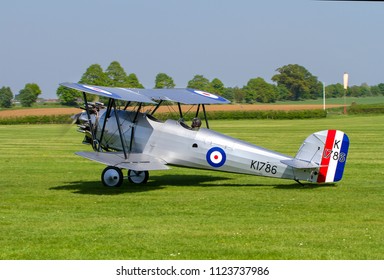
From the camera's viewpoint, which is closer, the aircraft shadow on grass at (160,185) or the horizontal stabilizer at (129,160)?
the horizontal stabilizer at (129,160)

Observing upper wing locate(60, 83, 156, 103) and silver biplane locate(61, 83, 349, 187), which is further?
upper wing locate(60, 83, 156, 103)

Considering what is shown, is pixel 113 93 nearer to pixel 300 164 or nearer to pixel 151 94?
pixel 151 94

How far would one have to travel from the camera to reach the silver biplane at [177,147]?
15.0m

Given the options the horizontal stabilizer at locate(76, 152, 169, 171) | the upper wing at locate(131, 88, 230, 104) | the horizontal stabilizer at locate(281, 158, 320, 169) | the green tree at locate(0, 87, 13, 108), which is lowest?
the green tree at locate(0, 87, 13, 108)

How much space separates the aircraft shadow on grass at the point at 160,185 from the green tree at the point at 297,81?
129 m

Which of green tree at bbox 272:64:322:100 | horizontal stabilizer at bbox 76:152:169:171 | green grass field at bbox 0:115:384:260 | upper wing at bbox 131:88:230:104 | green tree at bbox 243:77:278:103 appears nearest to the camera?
green grass field at bbox 0:115:384:260

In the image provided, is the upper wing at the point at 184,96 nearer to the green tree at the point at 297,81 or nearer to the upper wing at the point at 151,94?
the upper wing at the point at 151,94

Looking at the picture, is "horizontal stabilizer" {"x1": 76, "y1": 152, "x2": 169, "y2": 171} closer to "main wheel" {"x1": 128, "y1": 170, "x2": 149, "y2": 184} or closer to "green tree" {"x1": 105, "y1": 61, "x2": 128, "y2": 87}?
"main wheel" {"x1": 128, "y1": 170, "x2": 149, "y2": 184}

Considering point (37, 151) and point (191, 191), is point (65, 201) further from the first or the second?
point (37, 151)

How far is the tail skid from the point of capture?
14891mm

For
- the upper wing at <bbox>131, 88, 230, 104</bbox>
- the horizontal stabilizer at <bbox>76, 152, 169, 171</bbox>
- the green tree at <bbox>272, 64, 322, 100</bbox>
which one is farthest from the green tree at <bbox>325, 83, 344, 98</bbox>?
the horizontal stabilizer at <bbox>76, 152, 169, 171</bbox>

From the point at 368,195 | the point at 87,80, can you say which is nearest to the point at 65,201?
the point at 368,195

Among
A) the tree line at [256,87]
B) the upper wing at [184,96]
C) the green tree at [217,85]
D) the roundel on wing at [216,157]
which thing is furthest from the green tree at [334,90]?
the roundel on wing at [216,157]
